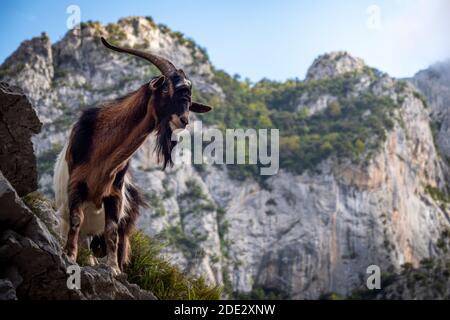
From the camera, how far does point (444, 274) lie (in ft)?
181

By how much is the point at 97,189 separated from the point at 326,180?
218 ft

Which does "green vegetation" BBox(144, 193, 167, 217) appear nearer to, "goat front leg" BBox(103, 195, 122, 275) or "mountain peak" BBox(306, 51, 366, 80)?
"mountain peak" BBox(306, 51, 366, 80)

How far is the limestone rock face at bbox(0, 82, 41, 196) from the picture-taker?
6.71 m

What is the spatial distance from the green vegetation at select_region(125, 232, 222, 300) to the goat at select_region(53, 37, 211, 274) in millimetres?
527

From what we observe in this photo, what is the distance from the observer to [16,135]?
677cm

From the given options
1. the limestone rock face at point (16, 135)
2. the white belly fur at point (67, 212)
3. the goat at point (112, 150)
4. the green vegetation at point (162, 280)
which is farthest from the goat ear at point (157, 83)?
the green vegetation at point (162, 280)

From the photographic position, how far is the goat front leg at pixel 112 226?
25.4 ft

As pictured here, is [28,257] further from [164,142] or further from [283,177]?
[283,177]

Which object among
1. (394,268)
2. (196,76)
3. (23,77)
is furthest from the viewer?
(196,76)

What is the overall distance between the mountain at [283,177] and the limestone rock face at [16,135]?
49.8 m

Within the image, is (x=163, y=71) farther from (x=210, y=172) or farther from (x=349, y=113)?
(x=349, y=113)

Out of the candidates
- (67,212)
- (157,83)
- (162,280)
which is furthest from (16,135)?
(162,280)
